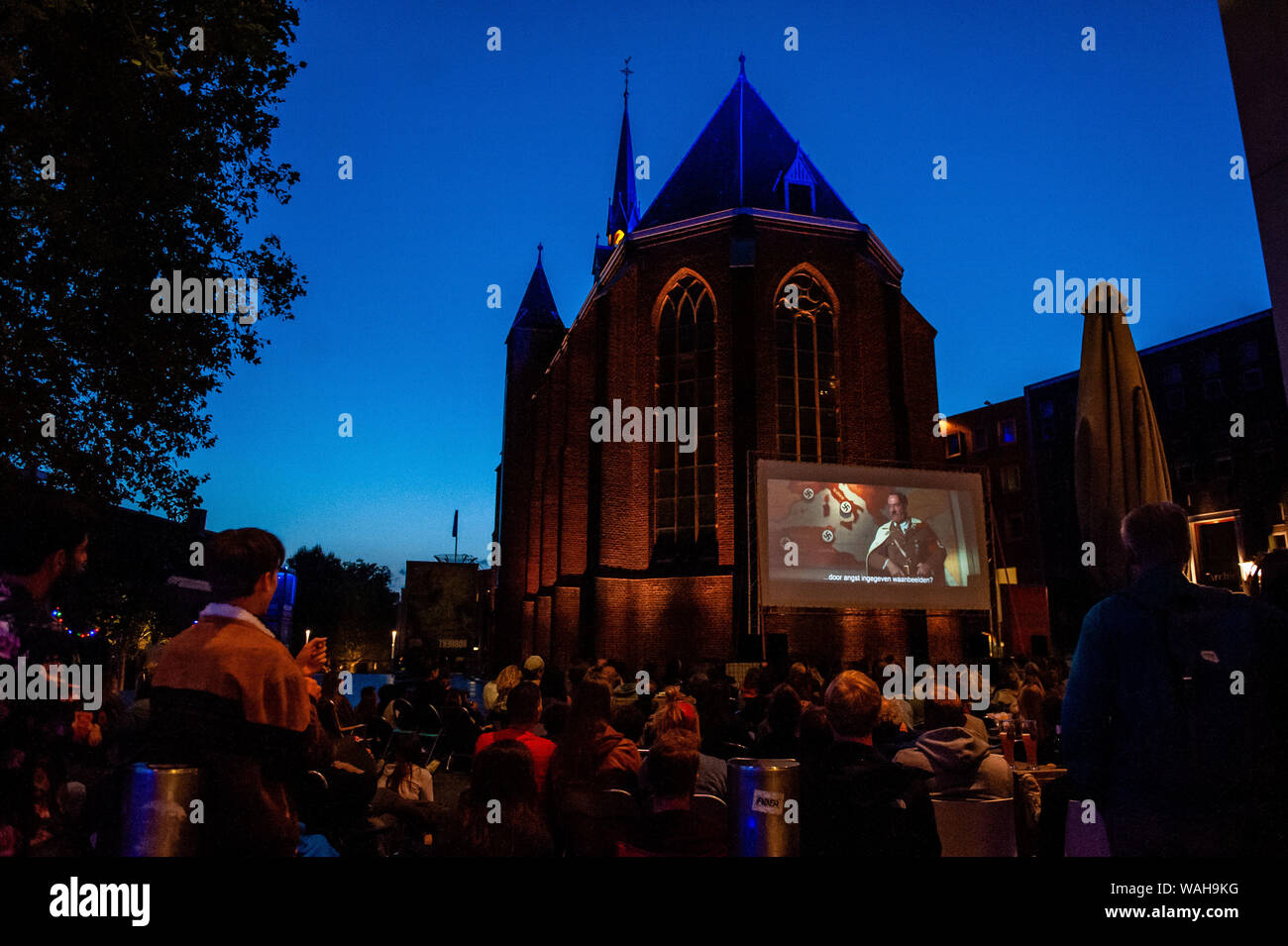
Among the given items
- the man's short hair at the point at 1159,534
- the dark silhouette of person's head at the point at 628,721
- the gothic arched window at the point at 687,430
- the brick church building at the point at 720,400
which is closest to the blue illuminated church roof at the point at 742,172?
the brick church building at the point at 720,400

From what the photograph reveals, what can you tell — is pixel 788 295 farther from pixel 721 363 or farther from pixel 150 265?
pixel 150 265

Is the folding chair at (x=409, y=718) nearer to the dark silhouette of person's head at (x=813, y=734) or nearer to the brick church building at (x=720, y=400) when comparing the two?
the dark silhouette of person's head at (x=813, y=734)

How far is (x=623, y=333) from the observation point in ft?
77.5

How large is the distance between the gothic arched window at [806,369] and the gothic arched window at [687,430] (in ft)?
6.62

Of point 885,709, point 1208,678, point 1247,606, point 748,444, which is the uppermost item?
point 748,444

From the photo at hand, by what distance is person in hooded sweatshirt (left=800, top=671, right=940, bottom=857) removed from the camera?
2.74 meters

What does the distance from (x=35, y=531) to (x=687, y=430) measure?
68.3 ft

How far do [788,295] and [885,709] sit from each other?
19.9m

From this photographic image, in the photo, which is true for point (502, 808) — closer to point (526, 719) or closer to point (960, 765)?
point (526, 719)

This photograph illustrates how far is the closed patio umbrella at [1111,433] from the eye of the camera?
5082mm

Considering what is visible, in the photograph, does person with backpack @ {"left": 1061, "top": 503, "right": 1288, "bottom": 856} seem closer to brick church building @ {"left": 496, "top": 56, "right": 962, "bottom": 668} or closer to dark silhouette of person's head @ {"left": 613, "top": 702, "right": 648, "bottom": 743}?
dark silhouette of person's head @ {"left": 613, "top": 702, "right": 648, "bottom": 743}

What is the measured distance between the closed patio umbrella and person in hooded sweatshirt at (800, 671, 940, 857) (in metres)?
2.86

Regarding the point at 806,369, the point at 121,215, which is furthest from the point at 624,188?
the point at 121,215
